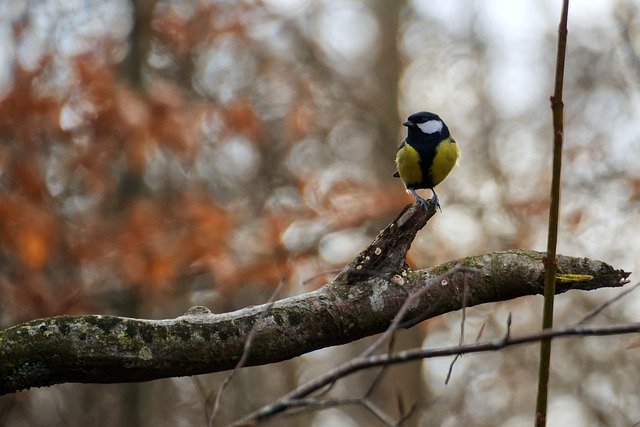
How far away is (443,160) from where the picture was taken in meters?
3.79

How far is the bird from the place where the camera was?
380 centimetres

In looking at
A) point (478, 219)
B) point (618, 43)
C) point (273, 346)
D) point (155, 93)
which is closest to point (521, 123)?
point (618, 43)

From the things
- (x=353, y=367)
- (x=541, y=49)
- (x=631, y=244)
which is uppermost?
(x=541, y=49)

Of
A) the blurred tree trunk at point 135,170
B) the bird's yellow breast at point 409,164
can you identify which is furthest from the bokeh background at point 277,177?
the bird's yellow breast at point 409,164

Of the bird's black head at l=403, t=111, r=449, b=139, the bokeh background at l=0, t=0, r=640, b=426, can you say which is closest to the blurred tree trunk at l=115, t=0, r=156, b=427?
the bokeh background at l=0, t=0, r=640, b=426

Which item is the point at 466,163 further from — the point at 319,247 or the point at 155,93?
the point at 155,93

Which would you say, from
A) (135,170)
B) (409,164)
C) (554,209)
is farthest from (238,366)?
(135,170)

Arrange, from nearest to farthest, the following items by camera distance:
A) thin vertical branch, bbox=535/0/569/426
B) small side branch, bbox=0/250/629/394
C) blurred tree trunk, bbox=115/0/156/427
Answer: thin vertical branch, bbox=535/0/569/426 < small side branch, bbox=0/250/629/394 < blurred tree trunk, bbox=115/0/156/427

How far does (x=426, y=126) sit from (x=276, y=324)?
2.02 meters

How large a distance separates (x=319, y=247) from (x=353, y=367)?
4892mm

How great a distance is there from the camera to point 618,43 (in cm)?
844

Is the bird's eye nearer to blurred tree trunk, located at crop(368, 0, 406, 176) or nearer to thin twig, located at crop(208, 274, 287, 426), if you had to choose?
thin twig, located at crop(208, 274, 287, 426)

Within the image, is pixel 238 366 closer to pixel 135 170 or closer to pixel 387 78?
pixel 135 170

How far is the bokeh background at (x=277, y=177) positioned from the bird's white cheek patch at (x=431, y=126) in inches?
68.9
